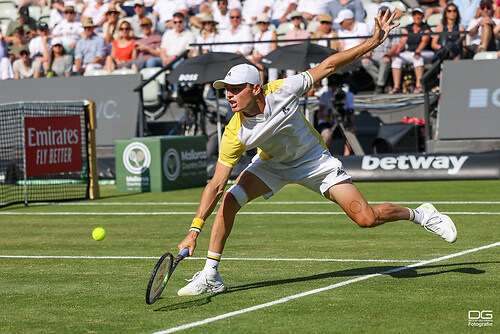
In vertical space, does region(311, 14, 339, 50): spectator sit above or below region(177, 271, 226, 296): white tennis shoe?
above

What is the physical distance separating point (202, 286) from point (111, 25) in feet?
59.1

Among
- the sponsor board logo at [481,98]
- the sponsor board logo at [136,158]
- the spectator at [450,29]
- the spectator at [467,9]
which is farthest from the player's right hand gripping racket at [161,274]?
the spectator at [467,9]

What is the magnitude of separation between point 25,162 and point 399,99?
9.33 m

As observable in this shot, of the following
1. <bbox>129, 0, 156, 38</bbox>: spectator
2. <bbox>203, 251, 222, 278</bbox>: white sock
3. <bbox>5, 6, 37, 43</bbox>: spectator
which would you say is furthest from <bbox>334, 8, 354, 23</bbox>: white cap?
<bbox>203, 251, 222, 278</bbox>: white sock

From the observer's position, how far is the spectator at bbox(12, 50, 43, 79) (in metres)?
23.2

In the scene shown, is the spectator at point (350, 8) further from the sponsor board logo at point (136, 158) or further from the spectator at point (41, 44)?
the spectator at point (41, 44)

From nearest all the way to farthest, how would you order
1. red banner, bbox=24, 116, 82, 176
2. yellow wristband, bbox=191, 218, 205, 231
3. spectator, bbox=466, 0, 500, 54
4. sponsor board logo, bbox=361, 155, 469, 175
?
yellow wristband, bbox=191, 218, 205, 231, red banner, bbox=24, 116, 82, 176, sponsor board logo, bbox=361, 155, 469, 175, spectator, bbox=466, 0, 500, 54

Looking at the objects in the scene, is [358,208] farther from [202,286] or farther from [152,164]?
[152,164]

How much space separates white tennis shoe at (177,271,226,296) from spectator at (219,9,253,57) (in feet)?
49.6

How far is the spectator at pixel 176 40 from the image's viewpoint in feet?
72.1

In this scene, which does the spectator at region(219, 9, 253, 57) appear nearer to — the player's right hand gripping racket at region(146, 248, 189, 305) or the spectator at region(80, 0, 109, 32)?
the spectator at region(80, 0, 109, 32)

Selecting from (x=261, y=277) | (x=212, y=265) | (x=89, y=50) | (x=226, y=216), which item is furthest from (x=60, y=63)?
(x=212, y=265)

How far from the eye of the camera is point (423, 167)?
16.9 meters

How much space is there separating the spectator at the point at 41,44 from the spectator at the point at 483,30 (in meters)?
12.1
